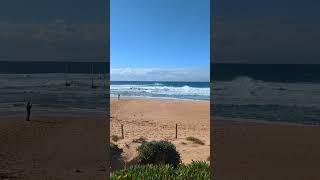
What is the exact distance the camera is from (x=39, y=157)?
5285mm

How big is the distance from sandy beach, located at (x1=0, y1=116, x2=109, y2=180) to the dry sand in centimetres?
552

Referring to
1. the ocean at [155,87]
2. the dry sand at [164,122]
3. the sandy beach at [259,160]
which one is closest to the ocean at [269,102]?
the dry sand at [164,122]

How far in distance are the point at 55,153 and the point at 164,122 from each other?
65.4ft

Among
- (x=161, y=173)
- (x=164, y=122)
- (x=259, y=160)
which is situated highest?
(x=259, y=160)

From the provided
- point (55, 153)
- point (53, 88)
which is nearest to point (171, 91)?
point (53, 88)

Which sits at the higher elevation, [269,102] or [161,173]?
[269,102]

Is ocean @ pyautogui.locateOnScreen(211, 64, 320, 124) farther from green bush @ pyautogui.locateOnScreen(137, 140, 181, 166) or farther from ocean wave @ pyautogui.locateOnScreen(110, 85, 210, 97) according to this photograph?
ocean wave @ pyautogui.locateOnScreen(110, 85, 210, 97)

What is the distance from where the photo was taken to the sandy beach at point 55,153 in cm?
501

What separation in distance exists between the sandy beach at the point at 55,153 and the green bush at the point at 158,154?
3.29 meters

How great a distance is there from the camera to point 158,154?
357 inches

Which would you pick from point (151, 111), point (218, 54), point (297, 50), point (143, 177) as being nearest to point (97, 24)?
point (218, 54)

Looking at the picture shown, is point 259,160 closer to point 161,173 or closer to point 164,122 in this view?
point 161,173

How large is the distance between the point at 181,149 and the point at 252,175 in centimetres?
810

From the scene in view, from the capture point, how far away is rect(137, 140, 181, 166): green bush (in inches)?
354
